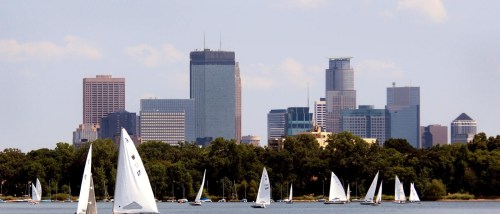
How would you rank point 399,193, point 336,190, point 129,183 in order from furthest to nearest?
point 399,193
point 336,190
point 129,183

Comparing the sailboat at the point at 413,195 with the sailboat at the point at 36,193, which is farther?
the sailboat at the point at 36,193

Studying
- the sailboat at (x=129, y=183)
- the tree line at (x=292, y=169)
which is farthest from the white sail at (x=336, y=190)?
the sailboat at (x=129, y=183)

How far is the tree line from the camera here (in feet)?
551

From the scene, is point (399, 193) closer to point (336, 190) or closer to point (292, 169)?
point (336, 190)

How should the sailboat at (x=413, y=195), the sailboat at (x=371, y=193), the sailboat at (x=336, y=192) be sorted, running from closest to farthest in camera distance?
the sailboat at (x=371, y=193)
the sailboat at (x=336, y=192)
the sailboat at (x=413, y=195)

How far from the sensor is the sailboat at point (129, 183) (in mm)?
60344

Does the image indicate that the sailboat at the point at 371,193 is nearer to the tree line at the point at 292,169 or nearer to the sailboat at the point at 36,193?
the tree line at the point at 292,169

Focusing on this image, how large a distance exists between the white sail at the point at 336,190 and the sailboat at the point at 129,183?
316 ft

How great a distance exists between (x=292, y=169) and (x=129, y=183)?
11495 centimetres

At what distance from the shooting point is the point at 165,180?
17588 centimetres

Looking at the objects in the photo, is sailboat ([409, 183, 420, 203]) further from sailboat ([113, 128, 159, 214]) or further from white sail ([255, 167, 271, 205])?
sailboat ([113, 128, 159, 214])

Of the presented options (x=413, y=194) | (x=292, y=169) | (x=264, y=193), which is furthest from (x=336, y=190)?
(x=264, y=193)

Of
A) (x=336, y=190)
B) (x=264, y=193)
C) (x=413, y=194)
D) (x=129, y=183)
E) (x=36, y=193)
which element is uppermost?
(x=129, y=183)

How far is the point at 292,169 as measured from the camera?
175 meters
